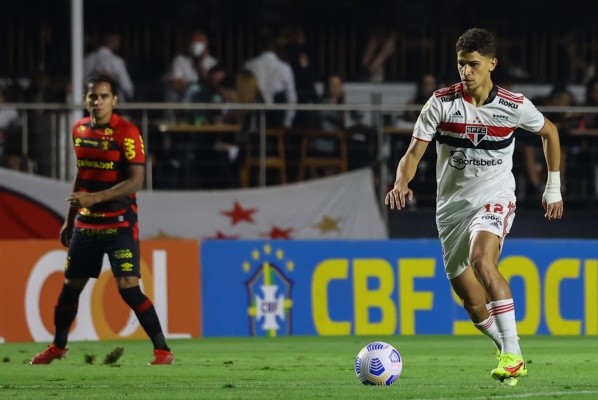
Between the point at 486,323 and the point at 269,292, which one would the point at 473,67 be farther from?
the point at 269,292

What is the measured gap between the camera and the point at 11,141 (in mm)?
14977

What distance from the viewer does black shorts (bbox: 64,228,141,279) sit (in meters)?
9.95

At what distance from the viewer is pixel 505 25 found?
62.4 ft

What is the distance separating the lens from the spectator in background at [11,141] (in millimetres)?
14914

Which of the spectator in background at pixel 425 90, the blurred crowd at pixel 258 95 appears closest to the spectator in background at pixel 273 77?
the blurred crowd at pixel 258 95

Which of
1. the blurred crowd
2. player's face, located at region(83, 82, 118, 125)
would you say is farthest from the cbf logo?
player's face, located at region(83, 82, 118, 125)

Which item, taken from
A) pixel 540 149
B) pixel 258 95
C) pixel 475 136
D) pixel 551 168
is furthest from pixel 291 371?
pixel 258 95

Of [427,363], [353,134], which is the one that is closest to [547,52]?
[353,134]

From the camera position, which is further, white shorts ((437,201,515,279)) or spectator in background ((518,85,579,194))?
spectator in background ((518,85,579,194))

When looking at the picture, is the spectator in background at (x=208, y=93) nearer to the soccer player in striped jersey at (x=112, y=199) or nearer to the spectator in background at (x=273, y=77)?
the spectator in background at (x=273, y=77)

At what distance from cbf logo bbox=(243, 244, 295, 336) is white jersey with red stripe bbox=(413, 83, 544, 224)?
214 inches

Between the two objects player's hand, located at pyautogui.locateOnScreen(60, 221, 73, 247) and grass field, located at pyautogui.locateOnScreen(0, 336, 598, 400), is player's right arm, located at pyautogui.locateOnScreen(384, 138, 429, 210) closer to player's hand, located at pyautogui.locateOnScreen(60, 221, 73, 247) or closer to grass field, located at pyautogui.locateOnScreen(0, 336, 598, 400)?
grass field, located at pyautogui.locateOnScreen(0, 336, 598, 400)

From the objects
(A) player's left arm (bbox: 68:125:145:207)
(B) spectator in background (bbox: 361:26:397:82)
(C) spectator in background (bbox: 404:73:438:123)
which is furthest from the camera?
(B) spectator in background (bbox: 361:26:397:82)

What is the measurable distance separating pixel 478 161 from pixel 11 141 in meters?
7.72
